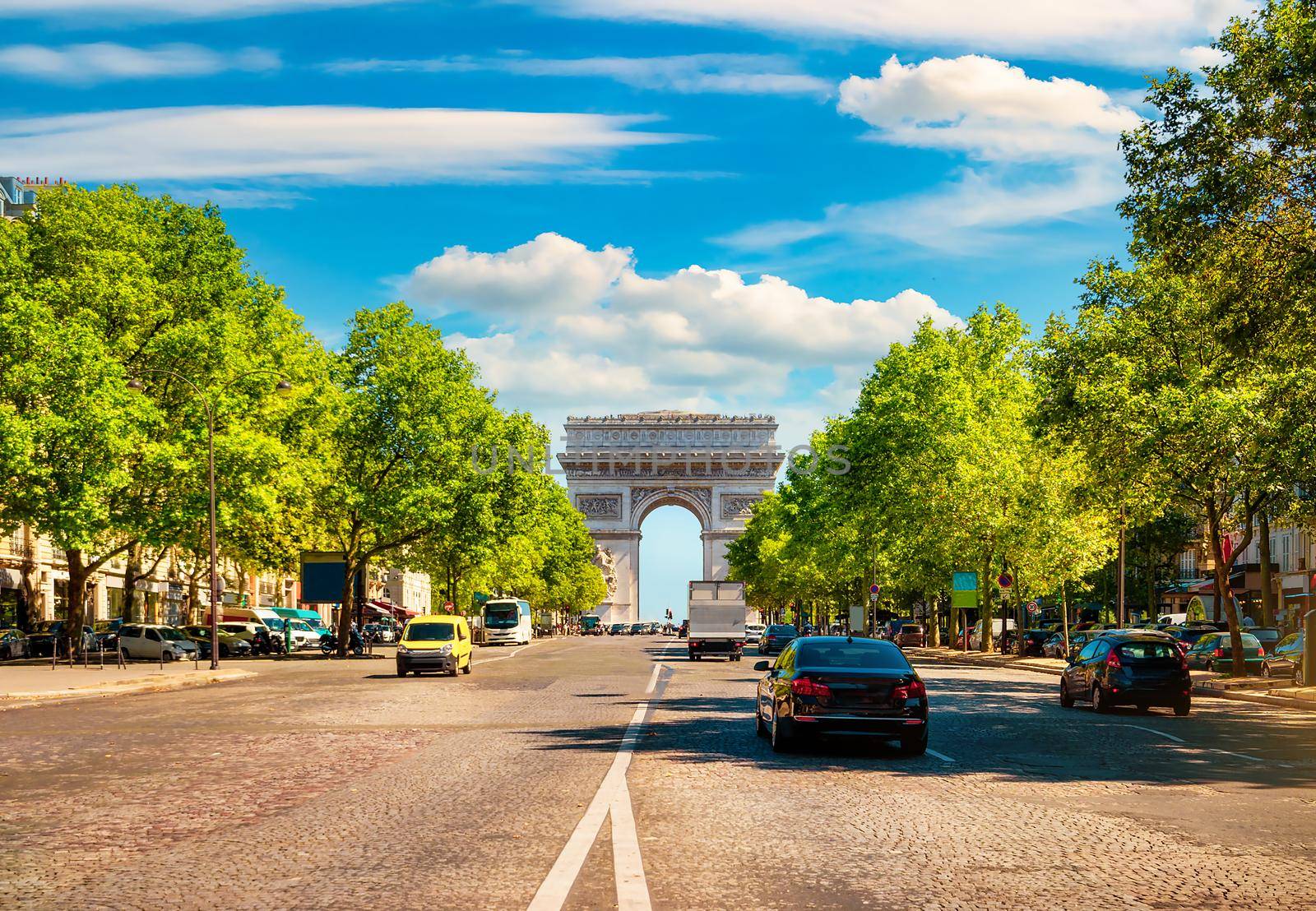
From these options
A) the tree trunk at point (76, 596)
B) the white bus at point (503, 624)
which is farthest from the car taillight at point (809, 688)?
the white bus at point (503, 624)

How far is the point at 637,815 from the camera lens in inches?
445

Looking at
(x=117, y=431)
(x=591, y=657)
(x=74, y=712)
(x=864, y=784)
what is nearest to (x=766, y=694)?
(x=864, y=784)

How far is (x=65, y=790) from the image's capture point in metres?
13.4

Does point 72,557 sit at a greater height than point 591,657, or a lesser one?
greater

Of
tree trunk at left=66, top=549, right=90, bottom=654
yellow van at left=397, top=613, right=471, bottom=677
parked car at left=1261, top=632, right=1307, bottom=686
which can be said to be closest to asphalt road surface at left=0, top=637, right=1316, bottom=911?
parked car at left=1261, top=632, right=1307, bottom=686

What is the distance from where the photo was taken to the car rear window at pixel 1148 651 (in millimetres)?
26250

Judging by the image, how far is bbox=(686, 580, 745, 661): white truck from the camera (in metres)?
55.4

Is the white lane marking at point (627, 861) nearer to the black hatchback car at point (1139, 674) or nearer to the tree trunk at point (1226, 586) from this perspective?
the black hatchback car at point (1139, 674)

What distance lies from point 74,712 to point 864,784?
16657 millimetres

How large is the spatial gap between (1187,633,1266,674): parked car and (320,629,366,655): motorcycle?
3461cm

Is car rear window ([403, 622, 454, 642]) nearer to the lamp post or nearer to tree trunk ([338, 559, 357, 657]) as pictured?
the lamp post

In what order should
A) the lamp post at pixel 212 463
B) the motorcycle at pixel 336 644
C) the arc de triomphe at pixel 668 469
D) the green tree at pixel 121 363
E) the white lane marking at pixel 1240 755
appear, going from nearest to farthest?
1. the white lane marking at pixel 1240 755
2. the green tree at pixel 121 363
3. the lamp post at pixel 212 463
4. the motorcycle at pixel 336 644
5. the arc de triomphe at pixel 668 469

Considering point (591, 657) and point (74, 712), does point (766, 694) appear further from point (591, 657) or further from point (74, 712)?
point (591, 657)

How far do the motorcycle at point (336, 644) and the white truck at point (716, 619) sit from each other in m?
15.2
